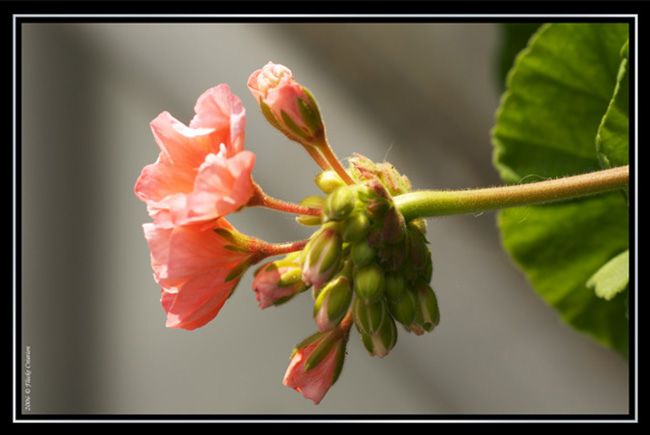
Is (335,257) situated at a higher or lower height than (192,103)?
lower

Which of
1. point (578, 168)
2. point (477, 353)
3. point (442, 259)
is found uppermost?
point (578, 168)

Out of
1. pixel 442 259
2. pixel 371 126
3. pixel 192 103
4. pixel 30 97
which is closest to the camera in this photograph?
pixel 30 97

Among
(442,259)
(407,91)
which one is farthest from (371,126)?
(442,259)

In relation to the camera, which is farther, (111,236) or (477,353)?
(477,353)

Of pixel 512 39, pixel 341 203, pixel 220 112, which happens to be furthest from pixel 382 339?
pixel 512 39

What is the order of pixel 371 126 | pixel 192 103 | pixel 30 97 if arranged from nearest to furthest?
pixel 30 97 < pixel 192 103 < pixel 371 126

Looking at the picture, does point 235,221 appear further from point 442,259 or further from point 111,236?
point 442,259
